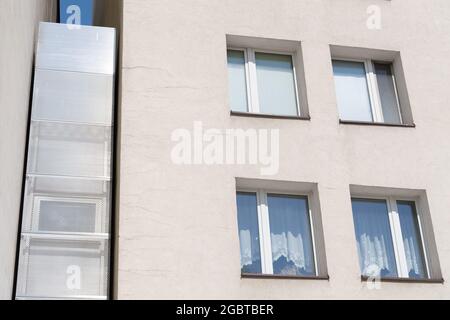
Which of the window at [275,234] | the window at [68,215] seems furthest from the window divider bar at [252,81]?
the window at [68,215]

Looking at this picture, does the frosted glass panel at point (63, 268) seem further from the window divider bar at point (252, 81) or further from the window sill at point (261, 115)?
the window divider bar at point (252, 81)

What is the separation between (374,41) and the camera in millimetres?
12438

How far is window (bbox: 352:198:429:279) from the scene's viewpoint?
10.8 meters

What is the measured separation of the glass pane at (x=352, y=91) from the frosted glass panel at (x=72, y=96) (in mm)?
3915

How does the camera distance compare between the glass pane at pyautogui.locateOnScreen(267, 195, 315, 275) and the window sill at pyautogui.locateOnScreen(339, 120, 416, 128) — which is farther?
the window sill at pyautogui.locateOnScreen(339, 120, 416, 128)

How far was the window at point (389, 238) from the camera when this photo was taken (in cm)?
1075

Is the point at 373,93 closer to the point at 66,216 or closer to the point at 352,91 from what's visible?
the point at 352,91

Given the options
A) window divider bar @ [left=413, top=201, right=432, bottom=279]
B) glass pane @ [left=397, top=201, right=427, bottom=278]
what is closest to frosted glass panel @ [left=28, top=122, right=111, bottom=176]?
glass pane @ [left=397, top=201, right=427, bottom=278]

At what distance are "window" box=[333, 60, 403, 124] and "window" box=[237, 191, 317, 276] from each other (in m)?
2.00

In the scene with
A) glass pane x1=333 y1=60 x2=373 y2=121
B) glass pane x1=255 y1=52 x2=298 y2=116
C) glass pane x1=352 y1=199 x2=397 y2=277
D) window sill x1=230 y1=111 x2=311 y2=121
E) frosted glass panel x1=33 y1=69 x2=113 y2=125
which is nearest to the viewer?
glass pane x1=352 y1=199 x2=397 y2=277

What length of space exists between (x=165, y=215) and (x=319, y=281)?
2383mm

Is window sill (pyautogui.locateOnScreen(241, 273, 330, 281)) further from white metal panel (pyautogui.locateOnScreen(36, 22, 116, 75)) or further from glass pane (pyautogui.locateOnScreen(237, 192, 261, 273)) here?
white metal panel (pyautogui.locateOnScreen(36, 22, 116, 75))

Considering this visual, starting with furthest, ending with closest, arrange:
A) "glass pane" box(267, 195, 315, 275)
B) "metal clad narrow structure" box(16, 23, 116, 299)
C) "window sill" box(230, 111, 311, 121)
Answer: "window sill" box(230, 111, 311, 121), "glass pane" box(267, 195, 315, 275), "metal clad narrow structure" box(16, 23, 116, 299)

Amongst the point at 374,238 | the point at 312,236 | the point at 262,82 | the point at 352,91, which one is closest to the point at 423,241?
the point at 374,238
